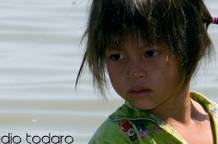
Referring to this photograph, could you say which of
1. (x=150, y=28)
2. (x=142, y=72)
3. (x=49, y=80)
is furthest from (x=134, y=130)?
(x=49, y=80)

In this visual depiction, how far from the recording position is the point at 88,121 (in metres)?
4.57

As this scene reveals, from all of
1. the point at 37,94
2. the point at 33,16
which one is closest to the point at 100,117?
the point at 37,94

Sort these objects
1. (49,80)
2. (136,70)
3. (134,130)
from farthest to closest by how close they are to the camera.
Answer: (49,80) → (134,130) → (136,70)

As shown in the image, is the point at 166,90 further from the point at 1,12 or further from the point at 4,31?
the point at 1,12

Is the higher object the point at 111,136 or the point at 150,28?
the point at 150,28

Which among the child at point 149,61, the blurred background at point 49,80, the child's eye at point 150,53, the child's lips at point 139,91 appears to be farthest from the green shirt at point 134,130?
the blurred background at point 49,80

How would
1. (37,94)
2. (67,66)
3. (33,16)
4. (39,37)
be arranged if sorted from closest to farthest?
(37,94) < (67,66) < (39,37) < (33,16)

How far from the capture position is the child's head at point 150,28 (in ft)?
9.62

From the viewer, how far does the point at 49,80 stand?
516cm

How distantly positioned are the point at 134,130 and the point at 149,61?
0.26 meters

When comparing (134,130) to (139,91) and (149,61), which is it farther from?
(149,61)

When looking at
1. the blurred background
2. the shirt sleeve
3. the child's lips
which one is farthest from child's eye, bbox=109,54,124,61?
the blurred background

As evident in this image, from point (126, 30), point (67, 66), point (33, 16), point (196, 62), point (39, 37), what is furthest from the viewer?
point (33, 16)

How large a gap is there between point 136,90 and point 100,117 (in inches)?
66.4
